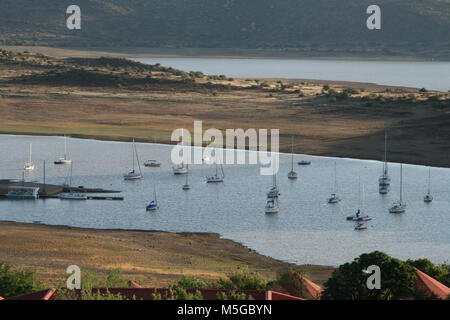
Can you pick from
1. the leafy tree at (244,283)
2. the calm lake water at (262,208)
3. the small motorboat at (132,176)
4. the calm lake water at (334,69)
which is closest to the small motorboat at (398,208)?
the calm lake water at (262,208)

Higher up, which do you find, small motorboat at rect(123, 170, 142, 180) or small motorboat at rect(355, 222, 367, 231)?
small motorboat at rect(123, 170, 142, 180)

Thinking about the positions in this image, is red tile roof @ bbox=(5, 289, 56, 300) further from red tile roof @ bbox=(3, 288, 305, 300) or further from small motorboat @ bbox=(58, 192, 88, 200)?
small motorboat @ bbox=(58, 192, 88, 200)

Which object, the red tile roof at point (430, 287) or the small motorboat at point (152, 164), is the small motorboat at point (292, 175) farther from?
the red tile roof at point (430, 287)

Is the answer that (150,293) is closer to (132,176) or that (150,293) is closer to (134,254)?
(134,254)

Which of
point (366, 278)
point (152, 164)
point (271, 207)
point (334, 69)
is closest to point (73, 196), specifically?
point (152, 164)

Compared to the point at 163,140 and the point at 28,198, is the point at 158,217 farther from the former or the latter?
the point at 163,140

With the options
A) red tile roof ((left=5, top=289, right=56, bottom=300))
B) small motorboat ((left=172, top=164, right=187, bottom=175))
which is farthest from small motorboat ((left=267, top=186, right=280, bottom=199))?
red tile roof ((left=5, top=289, right=56, bottom=300))
